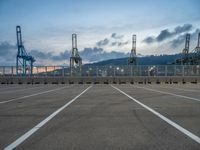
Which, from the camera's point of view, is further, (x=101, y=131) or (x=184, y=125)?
(x=184, y=125)

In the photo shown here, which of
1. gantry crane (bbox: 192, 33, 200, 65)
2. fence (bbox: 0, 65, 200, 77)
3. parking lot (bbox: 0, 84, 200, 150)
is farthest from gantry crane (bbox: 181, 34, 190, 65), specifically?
parking lot (bbox: 0, 84, 200, 150)

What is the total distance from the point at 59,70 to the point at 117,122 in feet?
153

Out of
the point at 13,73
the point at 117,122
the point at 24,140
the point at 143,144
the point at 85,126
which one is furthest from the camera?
the point at 13,73

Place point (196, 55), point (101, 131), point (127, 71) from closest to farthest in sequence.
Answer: point (101, 131) → point (127, 71) → point (196, 55)

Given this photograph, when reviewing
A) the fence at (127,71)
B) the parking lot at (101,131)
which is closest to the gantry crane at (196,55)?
the fence at (127,71)

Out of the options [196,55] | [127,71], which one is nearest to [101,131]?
[127,71]

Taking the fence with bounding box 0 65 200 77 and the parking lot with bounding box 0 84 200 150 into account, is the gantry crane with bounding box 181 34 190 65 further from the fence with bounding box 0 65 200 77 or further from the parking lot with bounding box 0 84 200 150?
the parking lot with bounding box 0 84 200 150

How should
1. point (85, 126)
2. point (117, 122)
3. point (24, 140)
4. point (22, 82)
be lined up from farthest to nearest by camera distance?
point (22, 82) < point (117, 122) < point (85, 126) < point (24, 140)

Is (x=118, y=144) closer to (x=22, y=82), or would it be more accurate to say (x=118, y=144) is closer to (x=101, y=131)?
(x=101, y=131)

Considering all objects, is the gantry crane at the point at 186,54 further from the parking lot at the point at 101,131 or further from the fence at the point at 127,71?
the parking lot at the point at 101,131

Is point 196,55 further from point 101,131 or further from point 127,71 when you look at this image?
point 101,131

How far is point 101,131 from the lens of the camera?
22.2ft

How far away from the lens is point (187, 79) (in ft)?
159

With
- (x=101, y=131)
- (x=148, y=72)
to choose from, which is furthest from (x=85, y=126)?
(x=148, y=72)
